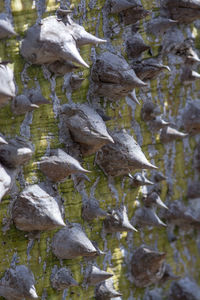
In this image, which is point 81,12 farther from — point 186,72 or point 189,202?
point 189,202

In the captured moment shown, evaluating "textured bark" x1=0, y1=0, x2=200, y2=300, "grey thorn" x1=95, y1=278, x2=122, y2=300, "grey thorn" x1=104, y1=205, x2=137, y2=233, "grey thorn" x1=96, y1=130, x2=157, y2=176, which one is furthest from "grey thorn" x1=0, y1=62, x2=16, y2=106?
"grey thorn" x1=95, y1=278, x2=122, y2=300

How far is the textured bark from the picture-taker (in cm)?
91

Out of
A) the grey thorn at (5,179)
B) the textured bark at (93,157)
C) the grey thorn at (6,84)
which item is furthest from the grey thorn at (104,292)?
the grey thorn at (6,84)

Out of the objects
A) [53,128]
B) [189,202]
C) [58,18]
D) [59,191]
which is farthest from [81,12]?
[189,202]

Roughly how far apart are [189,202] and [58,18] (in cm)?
65

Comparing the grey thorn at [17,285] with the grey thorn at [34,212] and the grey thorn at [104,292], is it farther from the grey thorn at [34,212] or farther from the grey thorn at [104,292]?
the grey thorn at [104,292]

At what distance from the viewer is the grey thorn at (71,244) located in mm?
954

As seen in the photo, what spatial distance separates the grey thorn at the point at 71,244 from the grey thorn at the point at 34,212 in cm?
7

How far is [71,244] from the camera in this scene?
3.15 feet

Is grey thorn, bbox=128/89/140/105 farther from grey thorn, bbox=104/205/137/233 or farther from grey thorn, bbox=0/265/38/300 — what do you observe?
grey thorn, bbox=0/265/38/300

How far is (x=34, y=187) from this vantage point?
0.92 m

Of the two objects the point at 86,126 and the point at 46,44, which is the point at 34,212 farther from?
the point at 46,44

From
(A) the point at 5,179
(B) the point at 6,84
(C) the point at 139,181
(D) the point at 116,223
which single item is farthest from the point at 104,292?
(B) the point at 6,84

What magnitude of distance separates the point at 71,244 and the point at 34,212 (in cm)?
13
